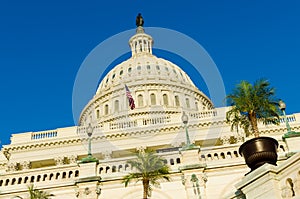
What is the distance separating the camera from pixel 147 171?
18203 mm

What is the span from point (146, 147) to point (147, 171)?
1123 inches

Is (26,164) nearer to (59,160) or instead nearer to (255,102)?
(59,160)

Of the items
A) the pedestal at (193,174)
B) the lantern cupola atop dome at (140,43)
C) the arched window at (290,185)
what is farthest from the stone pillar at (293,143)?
the lantern cupola atop dome at (140,43)

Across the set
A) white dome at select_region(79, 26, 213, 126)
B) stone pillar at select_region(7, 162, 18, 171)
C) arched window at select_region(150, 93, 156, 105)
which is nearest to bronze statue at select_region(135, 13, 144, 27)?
white dome at select_region(79, 26, 213, 126)

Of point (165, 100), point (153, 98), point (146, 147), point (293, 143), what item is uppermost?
point (153, 98)

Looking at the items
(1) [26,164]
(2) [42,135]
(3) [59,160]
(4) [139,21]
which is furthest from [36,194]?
(4) [139,21]

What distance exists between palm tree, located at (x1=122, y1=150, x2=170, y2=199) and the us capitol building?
123 cm

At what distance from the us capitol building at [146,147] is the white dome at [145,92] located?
0.22 metres

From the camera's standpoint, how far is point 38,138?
50.4 meters

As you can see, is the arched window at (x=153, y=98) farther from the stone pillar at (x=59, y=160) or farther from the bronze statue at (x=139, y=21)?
the bronze statue at (x=139, y=21)

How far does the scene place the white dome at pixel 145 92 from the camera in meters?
78.7

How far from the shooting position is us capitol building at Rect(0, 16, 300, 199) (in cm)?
1925

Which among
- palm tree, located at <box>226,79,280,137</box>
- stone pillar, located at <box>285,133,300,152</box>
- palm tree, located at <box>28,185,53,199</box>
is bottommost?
palm tree, located at <box>28,185,53,199</box>

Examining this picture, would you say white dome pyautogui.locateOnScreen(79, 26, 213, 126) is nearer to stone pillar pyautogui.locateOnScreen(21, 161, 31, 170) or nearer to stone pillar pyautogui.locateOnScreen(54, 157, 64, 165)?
stone pillar pyautogui.locateOnScreen(54, 157, 64, 165)
